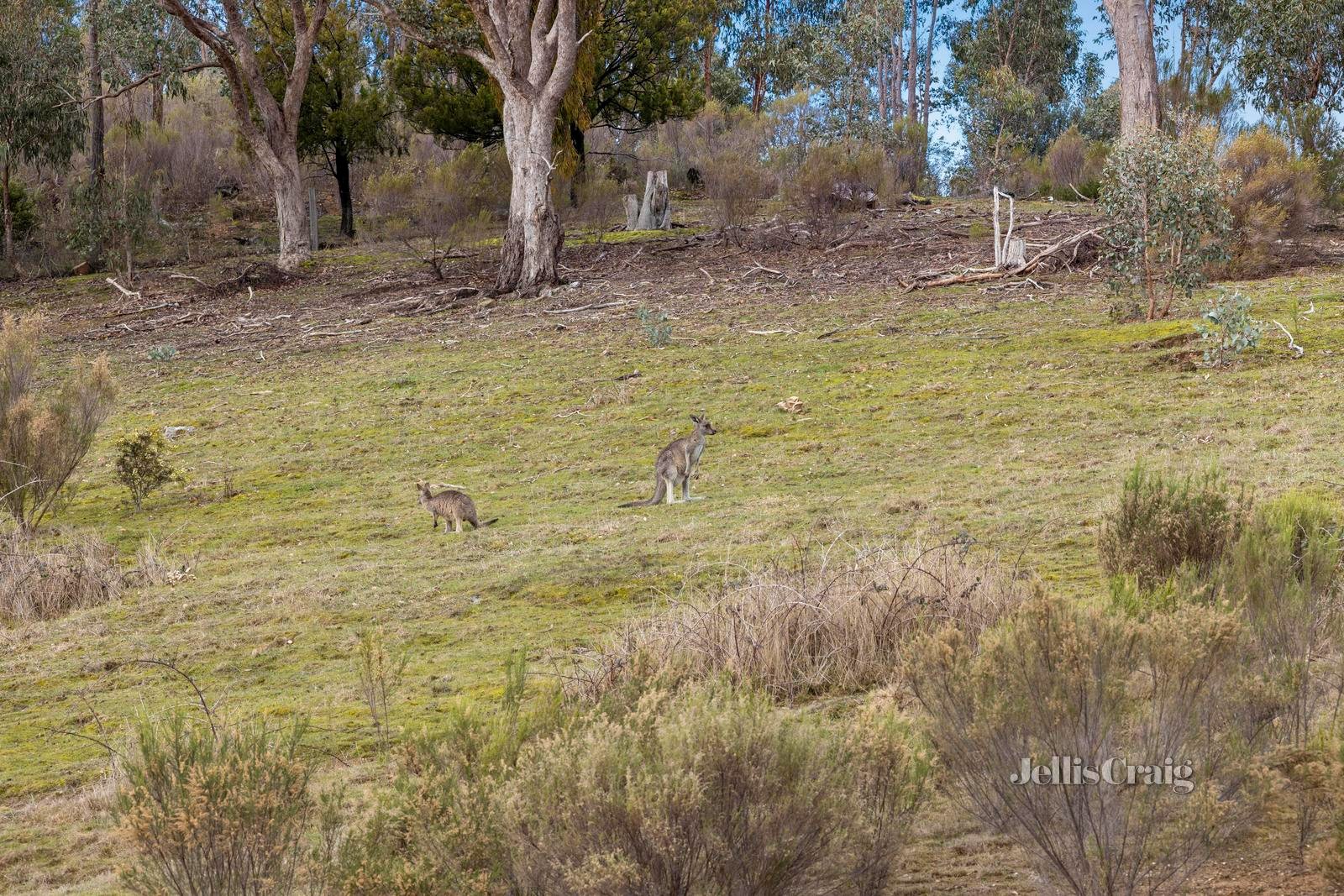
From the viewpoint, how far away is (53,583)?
973 cm

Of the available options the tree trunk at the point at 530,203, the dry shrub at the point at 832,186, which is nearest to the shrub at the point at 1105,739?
the tree trunk at the point at 530,203

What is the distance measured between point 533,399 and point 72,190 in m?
22.1

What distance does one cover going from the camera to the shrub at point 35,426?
12164mm

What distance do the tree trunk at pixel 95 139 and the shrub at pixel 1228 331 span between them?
24.7 meters

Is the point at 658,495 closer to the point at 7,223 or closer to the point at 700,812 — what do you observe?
the point at 700,812

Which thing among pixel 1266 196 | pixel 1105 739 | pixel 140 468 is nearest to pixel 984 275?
pixel 1266 196

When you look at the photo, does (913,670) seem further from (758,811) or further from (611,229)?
(611,229)

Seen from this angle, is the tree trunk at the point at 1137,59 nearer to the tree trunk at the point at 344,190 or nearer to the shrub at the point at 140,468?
the shrub at the point at 140,468

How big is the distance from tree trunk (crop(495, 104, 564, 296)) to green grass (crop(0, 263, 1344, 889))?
3.17 meters

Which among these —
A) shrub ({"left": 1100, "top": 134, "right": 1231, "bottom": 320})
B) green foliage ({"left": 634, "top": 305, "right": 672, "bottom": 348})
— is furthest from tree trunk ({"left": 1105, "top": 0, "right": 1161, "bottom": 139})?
green foliage ({"left": 634, "top": 305, "right": 672, "bottom": 348})

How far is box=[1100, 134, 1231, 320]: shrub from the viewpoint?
52.4 ft

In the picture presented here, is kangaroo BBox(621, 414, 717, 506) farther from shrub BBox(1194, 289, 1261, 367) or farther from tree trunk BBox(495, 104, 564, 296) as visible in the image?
tree trunk BBox(495, 104, 564, 296)

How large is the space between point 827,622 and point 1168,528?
6.06ft

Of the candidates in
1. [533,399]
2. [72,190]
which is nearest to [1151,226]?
[533,399]
